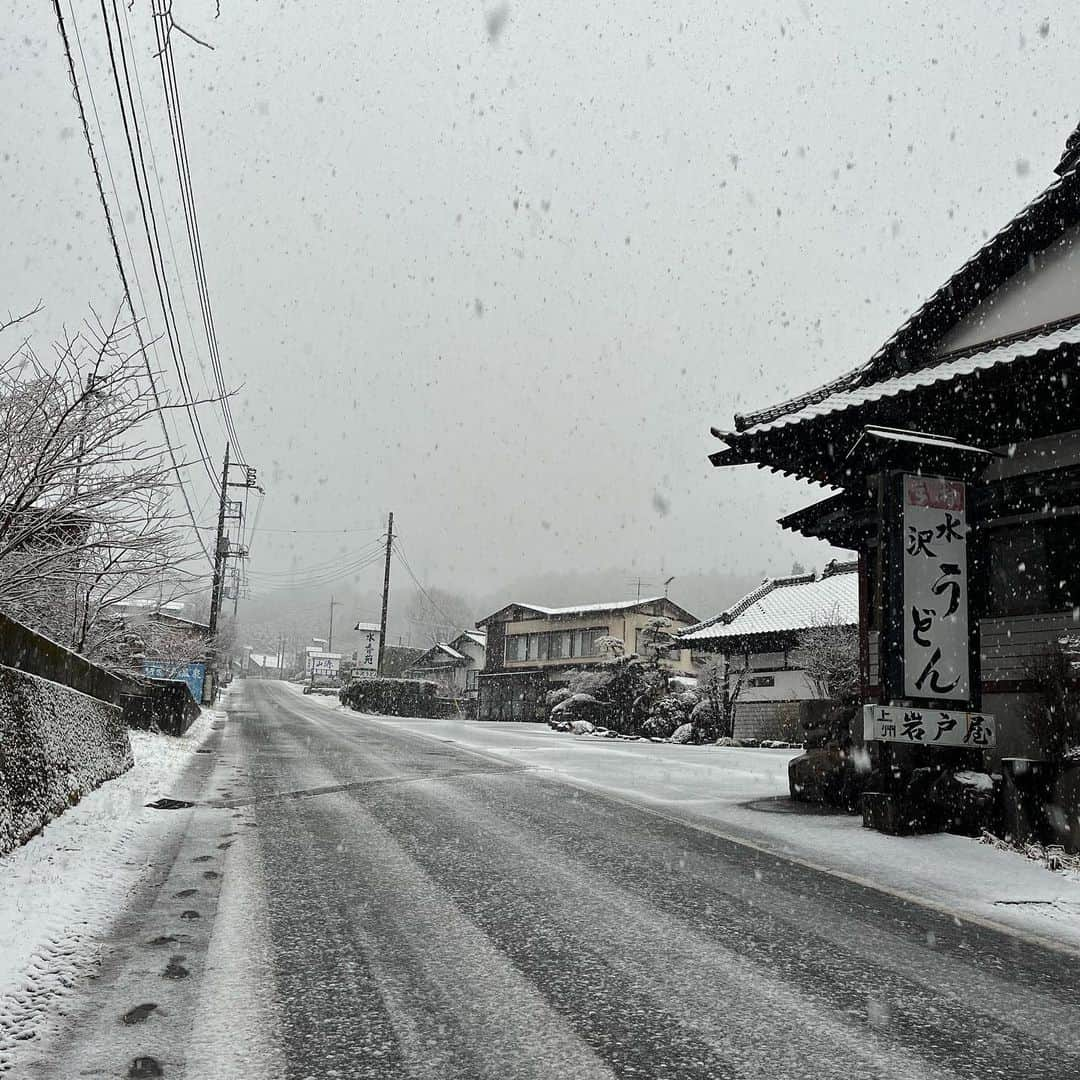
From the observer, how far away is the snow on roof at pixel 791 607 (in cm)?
2705

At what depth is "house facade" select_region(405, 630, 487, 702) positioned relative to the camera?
60.5 metres

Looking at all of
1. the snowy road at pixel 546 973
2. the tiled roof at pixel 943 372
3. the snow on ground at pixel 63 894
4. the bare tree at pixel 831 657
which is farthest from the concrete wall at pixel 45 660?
the bare tree at pixel 831 657

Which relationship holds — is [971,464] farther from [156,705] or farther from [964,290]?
[156,705]

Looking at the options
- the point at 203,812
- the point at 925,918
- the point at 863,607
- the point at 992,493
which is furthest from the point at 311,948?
the point at 863,607

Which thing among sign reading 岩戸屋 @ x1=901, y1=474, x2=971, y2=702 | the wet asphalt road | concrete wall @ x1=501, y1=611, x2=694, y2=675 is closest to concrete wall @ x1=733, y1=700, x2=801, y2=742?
concrete wall @ x1=501, y1=611, x2=694, y2=675

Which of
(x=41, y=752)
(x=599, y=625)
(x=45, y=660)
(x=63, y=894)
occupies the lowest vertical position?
(x=63, y=894)

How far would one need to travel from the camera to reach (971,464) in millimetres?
7758

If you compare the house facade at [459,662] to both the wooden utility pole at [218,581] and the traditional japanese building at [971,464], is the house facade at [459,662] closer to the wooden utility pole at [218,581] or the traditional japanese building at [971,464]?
the wooden utility pole at [218,581]

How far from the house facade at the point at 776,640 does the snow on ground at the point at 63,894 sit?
22.1 m

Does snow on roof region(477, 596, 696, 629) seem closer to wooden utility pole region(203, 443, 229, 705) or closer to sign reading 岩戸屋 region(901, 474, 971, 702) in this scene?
wooden utility pole region(203, 443, 229, 705)

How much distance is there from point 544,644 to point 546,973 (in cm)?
4980

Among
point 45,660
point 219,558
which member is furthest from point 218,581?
point 45,660

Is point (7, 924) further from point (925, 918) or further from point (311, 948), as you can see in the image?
point (925, 918)

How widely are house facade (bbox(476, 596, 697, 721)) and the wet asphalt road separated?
1626 inches
